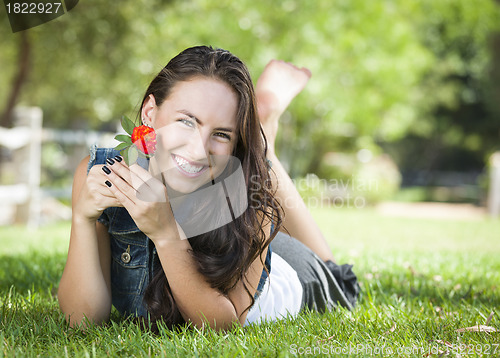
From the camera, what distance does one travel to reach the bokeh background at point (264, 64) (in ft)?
30.3

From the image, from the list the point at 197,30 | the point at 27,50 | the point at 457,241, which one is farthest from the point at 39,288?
the point at 197,30

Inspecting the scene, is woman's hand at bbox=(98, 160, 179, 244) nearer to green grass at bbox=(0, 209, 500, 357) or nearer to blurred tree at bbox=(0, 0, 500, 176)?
green grass at bbox=(0, 209, 500, 357)

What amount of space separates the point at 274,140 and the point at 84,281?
1485 millimetres

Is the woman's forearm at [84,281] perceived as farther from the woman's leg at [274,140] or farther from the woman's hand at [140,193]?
A: the woman's leg at [274,140]

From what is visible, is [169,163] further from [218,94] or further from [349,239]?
[349,239]

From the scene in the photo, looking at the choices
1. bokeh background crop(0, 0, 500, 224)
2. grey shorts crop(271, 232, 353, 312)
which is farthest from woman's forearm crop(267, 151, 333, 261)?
bokeh background crop(0, 0, 500, 224)

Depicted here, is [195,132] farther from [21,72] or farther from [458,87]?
[458,87]

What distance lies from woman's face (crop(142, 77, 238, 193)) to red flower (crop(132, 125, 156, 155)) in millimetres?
84

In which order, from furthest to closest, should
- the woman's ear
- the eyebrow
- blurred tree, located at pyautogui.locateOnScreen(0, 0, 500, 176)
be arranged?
1. blurred tree, located at pyautogui.locateOnScreen(0, 0, 500, 176)
2. the woman's ear
3. the eyebrow

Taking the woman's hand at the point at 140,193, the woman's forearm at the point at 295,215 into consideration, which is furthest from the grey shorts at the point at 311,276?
the woman's hand at the point at 140,193

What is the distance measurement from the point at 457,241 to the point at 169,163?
630 centimetres

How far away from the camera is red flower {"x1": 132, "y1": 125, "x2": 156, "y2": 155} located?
168 cm

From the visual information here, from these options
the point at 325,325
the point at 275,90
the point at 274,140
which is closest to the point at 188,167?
the point at 325,325

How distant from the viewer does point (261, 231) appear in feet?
6.47
